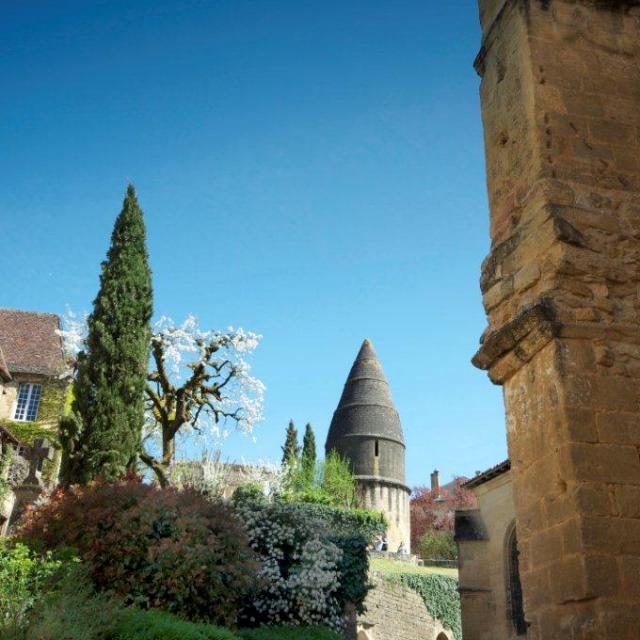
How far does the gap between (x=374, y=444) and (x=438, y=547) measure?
26.0ft

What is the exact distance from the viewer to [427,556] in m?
45.3

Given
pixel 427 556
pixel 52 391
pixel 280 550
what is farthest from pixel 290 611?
pixel 427 556

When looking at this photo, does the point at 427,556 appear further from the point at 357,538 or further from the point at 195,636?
the point at 195,636

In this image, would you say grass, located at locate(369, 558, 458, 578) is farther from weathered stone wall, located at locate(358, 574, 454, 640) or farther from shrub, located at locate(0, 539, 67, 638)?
shrub, located at locate(0, 539, 67, 638)

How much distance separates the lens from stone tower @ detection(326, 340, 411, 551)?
144 ft

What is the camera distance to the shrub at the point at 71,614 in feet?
18.3

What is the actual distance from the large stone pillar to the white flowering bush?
9.28 m

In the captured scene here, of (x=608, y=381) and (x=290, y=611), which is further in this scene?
(x=290, y=611)

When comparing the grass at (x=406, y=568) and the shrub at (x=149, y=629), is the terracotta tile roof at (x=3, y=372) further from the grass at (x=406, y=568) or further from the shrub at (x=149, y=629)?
the shrub at (x=149, y=629)

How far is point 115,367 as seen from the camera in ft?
51.9

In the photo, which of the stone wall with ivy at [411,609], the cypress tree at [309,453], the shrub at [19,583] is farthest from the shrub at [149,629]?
the cypress tree at [309,453]

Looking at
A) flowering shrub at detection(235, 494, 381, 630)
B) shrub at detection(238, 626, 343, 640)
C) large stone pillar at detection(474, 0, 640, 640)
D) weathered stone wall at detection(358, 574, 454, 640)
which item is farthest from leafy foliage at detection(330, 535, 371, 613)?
large stone pillar at detection(474, 0, 640, 640)

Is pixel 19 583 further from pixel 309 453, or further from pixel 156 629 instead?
pixel 309 453

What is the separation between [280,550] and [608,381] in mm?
10770
